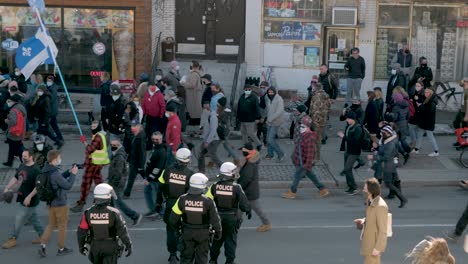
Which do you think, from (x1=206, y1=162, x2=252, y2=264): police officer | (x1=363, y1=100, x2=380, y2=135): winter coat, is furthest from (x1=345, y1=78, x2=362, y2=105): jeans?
(x1=206, y1=162, x2=252, y2=264): police officer

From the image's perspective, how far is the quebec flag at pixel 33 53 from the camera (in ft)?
58.7

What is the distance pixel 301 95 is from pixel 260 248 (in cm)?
1147

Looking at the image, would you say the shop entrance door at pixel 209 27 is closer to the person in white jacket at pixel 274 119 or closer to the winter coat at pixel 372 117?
the person in white jacket at pixel 274 119

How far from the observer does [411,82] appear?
73.7 ft

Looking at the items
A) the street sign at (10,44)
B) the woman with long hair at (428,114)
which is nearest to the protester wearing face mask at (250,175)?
the woman with long hair at (428,114)

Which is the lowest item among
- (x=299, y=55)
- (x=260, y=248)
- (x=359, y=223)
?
(x=260, y=248)

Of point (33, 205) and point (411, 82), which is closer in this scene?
point (33, 205)

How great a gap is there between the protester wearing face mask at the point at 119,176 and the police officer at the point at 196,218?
293 cm

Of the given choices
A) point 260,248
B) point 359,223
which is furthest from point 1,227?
point 359,223

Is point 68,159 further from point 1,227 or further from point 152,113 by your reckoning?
point 1,227

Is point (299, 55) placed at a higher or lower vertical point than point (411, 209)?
higher

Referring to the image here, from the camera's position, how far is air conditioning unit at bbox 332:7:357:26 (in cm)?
2386

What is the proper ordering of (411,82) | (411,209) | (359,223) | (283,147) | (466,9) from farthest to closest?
1. (466,9)
2. (411,82)
3. (283,147)
4. (411,209)
5. (359,223)

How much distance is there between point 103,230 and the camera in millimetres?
10781
